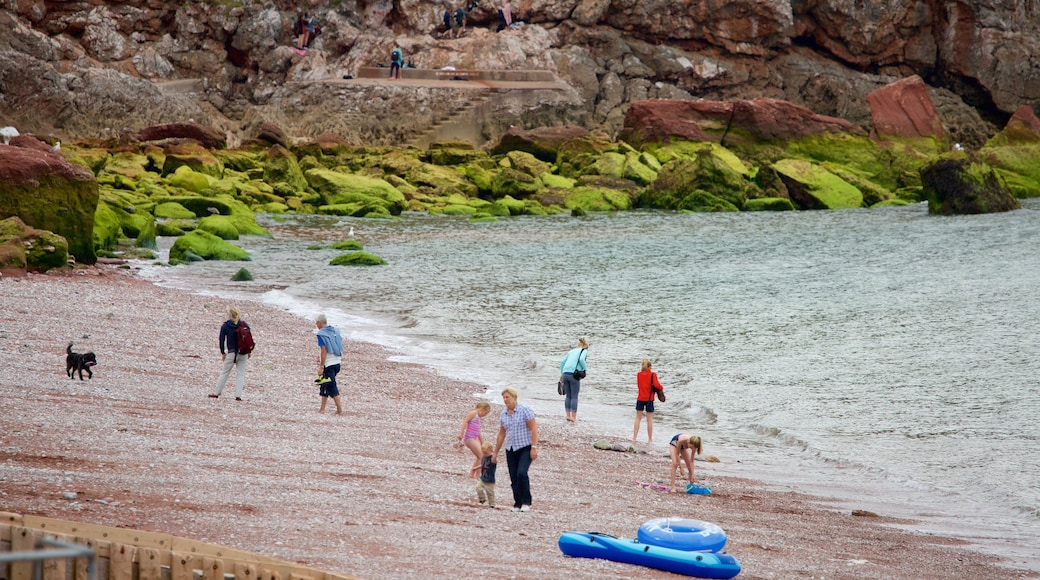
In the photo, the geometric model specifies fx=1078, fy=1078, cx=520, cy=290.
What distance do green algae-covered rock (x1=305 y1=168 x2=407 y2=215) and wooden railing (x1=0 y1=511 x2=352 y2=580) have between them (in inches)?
1822

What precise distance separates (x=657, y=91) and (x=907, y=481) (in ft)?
240

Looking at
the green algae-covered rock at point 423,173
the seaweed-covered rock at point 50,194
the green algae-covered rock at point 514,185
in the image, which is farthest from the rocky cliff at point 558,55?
the seaweed-covered rock at point 50,194

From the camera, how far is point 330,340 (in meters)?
15.4

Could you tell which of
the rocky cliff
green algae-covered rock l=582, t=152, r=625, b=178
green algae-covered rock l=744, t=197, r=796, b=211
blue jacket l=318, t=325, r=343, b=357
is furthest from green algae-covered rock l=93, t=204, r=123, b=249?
the rocky cliff

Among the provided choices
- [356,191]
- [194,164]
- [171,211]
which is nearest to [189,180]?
[194,164]

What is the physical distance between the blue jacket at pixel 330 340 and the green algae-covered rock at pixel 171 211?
106ft

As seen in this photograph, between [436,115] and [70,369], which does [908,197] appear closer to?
[436,115]

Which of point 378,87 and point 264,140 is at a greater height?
point 378,87

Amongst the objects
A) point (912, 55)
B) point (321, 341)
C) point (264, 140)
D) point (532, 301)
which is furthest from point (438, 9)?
point (321, 341)

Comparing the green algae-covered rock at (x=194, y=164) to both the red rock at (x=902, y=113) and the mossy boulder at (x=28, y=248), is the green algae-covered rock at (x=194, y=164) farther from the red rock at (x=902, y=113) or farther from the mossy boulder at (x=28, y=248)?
the red rock at (x=902, y=113)

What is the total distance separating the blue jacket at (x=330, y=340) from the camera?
15.4 metres

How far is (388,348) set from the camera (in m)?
23.1

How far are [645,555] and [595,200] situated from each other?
49938 millimetres

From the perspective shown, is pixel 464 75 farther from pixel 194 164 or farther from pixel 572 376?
pixel 572 376
